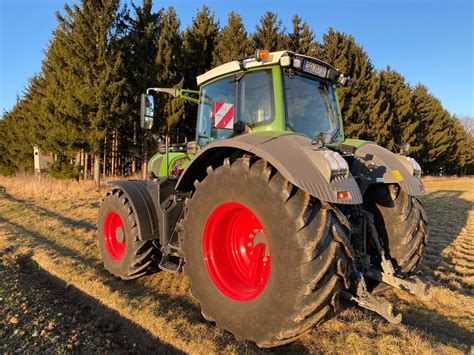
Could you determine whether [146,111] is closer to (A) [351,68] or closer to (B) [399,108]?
(A) [351,68]

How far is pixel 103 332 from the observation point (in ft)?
10.4

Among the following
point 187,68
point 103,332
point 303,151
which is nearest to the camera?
point 303,151

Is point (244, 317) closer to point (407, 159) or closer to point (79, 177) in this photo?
point (407, 159)

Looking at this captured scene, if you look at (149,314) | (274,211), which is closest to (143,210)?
(149,314)

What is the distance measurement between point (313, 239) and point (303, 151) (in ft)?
2.08

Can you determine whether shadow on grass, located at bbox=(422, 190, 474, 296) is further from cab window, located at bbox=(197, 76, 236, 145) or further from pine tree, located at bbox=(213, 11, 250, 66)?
pine tree, located at bbox=(213, 11, 250, 66)

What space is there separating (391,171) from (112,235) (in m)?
3.69

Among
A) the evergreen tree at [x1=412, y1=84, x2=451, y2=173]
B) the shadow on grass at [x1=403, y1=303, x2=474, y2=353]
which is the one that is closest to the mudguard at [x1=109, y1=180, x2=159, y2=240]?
the shadow on grass at [x1=403, y1=303, x2=474, y2=353]

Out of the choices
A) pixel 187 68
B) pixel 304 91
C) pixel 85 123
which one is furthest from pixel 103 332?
pixel 187 68

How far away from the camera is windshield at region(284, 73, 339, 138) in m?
3.38

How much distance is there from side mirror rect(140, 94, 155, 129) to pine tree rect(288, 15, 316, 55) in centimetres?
2114

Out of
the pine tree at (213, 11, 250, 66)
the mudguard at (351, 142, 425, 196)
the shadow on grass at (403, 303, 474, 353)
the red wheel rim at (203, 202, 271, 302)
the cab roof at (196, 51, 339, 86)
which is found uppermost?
the pine tree at (213, 11, 250, 66)

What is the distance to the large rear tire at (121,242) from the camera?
4.27m

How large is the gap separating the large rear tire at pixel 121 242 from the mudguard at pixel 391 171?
2.65 meters
